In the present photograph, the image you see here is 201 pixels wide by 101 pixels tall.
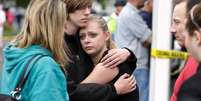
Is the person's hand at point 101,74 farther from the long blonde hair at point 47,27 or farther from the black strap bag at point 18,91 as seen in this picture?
the black strap bag at point 18,91

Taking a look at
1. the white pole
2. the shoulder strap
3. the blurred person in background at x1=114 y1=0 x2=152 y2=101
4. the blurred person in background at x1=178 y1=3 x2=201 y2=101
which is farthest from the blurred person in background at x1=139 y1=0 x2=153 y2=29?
the blurred person in background at x1=178 y1=3 x2=201 y2=101

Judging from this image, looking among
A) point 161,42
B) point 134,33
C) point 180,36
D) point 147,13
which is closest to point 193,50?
point 180,36

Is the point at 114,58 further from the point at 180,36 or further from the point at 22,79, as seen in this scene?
the point at 22,79

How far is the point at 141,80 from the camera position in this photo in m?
7.90

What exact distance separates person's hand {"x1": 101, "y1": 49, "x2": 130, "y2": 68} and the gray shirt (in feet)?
11.9

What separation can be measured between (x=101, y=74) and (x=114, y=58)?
0.14m

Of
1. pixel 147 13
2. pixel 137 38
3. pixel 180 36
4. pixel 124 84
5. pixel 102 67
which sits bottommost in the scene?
pixel 137 38

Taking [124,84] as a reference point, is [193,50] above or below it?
above

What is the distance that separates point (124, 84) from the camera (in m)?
4.19

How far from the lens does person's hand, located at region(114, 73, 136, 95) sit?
418cm

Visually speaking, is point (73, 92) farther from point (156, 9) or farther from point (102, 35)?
point (156, 9)

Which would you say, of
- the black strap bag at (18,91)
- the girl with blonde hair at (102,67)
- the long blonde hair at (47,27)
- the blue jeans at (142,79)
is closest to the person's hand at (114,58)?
the girl with blonde hair at (102,67)

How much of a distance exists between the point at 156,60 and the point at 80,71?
54 cm

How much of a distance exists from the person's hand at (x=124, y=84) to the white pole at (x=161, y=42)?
261mm
